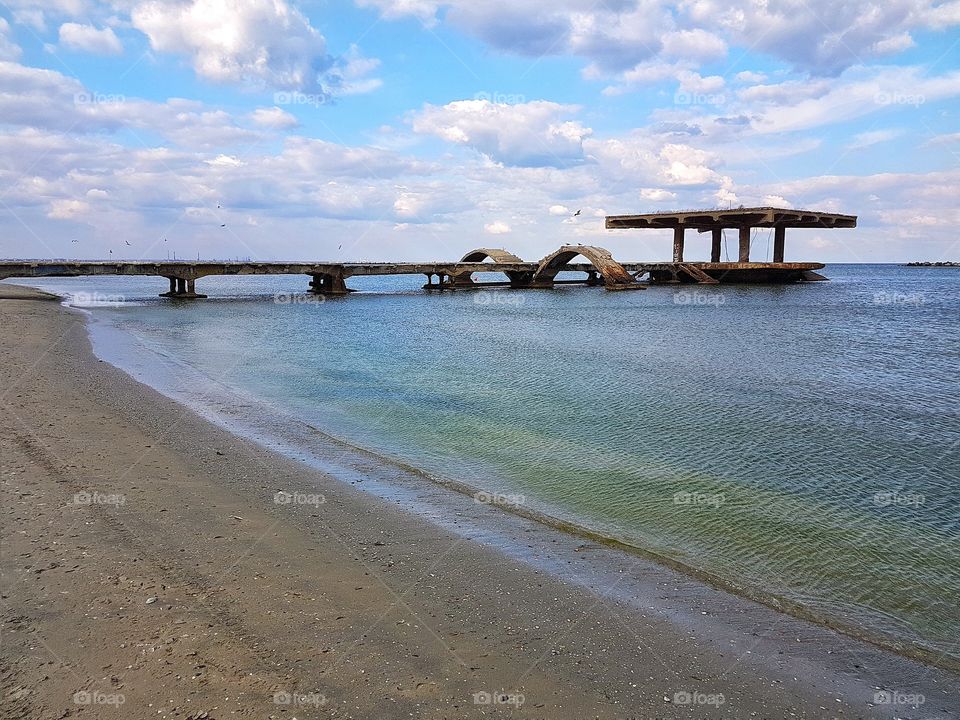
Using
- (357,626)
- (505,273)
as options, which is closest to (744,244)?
(505,273)

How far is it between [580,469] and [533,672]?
21.8 feet

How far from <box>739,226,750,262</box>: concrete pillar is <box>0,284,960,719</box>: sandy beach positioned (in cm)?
9345

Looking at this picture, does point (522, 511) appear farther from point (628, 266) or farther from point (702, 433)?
point (628, 266)

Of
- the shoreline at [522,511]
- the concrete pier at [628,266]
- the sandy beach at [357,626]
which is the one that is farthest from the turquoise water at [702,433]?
the concrete pier at [628,266]

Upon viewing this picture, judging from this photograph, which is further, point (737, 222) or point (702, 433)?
point (737, 222)

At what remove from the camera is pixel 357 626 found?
18.3ft

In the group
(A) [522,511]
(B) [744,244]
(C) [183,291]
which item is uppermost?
(B) [744,244]

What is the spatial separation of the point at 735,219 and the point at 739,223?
33.2 inches

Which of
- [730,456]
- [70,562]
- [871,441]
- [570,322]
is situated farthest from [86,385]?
[570,322]

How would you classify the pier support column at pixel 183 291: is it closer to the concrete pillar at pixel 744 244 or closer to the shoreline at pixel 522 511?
the shoreline at pixel 522 511

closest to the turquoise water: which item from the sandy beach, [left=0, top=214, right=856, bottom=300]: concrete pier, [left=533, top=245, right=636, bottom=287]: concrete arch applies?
the sandy beach

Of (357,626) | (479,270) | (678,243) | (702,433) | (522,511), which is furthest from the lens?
(678,243)

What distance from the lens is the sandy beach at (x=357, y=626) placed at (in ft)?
15.1

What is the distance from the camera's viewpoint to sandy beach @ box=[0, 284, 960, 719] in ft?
15.1
